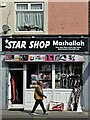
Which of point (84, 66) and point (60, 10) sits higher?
point (60, 10)

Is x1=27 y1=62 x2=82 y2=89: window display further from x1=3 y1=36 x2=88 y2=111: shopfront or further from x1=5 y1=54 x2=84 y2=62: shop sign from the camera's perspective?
x1=5 y1=54 x2=84 y2=62: shop sign

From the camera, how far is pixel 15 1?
2027cm

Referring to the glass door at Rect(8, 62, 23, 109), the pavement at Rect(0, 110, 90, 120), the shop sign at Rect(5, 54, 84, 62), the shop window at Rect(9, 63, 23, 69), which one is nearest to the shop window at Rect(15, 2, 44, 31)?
the shop sign at Rect(5, 54, 84, 62)

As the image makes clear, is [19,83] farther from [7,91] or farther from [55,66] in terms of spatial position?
[55,66]

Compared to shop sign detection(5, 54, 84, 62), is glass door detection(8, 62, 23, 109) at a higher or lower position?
lower

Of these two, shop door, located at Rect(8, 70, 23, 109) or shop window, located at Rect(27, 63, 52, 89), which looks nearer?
shop window, located at Rect(27, 63, 52, 89)

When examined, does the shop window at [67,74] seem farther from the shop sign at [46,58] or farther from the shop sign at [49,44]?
the shop sign at [49,44]

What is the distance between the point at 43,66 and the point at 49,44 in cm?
127

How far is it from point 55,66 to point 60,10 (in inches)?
117

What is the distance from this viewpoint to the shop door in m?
20.5

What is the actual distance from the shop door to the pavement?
3.14 ft

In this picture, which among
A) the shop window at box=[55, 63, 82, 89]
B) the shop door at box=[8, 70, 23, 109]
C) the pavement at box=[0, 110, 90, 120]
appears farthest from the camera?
the shop door at box=[8, 70, 23, 109]

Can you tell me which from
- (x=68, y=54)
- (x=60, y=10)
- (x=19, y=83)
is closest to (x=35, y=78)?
(x=19, y=83)

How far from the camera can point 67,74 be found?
20.5 metres
